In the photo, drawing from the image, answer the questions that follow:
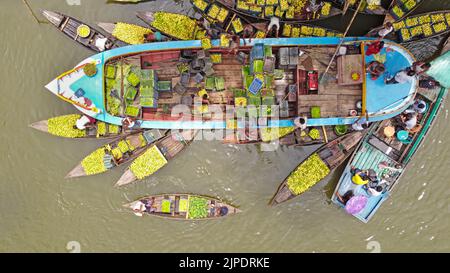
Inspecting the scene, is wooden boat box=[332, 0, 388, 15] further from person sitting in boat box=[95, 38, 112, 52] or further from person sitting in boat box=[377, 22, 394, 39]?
person sitting in boat box=[95, 38, 112, 52]

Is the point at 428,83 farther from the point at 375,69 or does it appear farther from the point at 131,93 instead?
the point at 131,93

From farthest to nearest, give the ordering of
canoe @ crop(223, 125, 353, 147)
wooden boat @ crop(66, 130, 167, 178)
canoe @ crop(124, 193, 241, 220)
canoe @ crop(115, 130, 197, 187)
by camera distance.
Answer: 1. canoe @ crop(124, 193, 241, 220)
2. canoe @ crop(115, 130, 197, 187)
3. wooden boat @ crop(66, 130, 167, 178)
4. canoe @ crop(223, 125, 353, 147)

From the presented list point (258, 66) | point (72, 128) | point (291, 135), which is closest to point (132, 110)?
point (72, 128)

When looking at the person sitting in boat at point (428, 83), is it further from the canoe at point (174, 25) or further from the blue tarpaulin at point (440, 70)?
the canoe at point (174, 25)

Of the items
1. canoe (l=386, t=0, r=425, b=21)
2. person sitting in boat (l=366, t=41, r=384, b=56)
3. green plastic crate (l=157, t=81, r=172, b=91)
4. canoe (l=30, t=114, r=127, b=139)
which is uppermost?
canoe (l=386, t=0, r=425, b=21)

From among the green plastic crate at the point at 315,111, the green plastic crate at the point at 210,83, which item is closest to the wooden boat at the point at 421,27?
the green plastic crate at the point at 315,111

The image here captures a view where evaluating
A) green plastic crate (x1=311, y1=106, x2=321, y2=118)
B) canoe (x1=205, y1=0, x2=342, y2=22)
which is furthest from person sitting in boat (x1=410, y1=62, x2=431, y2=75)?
canoe (x1=205, y1=0, x2=342, y2=22)
